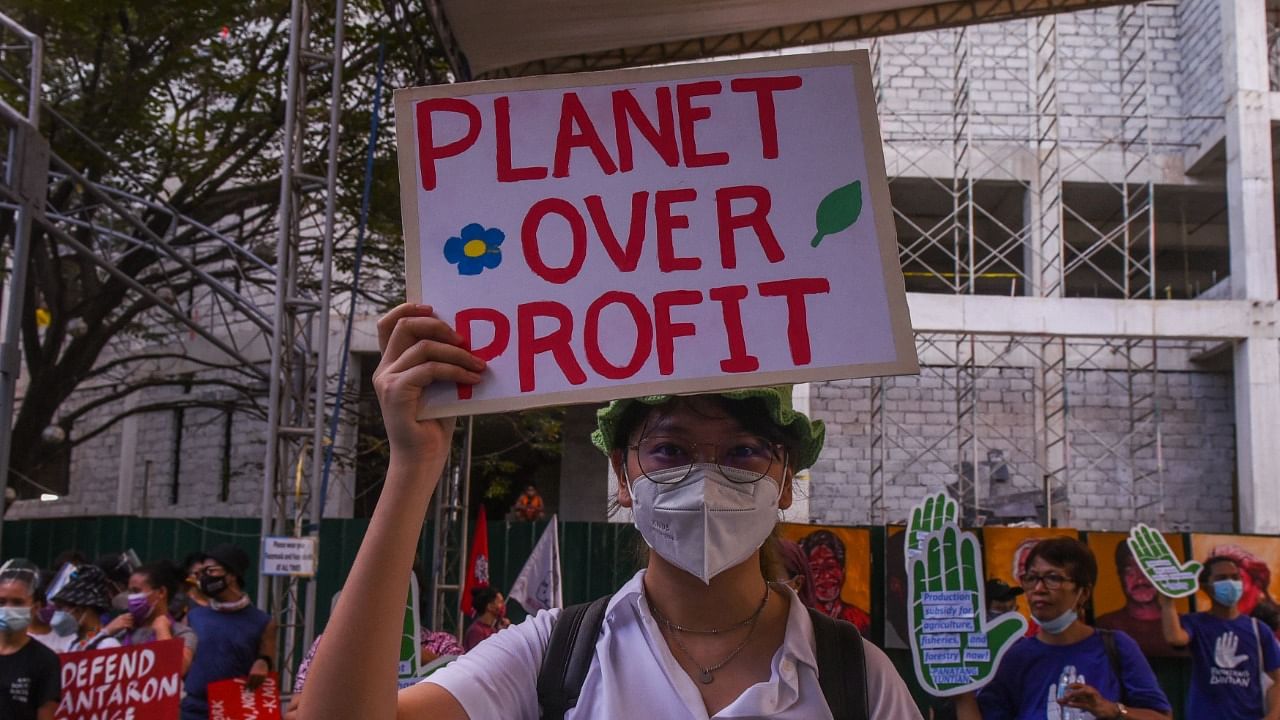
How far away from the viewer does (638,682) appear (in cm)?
172

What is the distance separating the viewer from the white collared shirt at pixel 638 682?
5.51 feet

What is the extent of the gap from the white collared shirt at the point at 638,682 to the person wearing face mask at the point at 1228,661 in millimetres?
5730

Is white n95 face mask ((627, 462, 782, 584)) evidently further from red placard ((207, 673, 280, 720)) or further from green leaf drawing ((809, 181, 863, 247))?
red placard ((207, 673, 280, 720))

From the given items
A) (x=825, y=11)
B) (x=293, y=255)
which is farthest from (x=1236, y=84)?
(x=293, y=255)

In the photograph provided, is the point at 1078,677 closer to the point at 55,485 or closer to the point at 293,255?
→ the point at 293,255

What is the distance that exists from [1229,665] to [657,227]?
620cm

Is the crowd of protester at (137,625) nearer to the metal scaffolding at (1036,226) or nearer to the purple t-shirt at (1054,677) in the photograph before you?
the purple t-shirt at (1054,677)

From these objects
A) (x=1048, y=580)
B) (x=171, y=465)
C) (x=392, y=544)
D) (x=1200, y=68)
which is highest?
(x=1200, y=68)

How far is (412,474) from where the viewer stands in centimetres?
158

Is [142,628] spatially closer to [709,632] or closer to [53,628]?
[53,628]

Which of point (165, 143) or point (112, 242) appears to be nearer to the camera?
point (165, 143)

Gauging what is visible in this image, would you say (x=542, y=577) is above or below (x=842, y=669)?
below

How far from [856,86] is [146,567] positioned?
6.47m

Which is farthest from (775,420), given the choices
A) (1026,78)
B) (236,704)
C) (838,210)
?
(1026,78)
